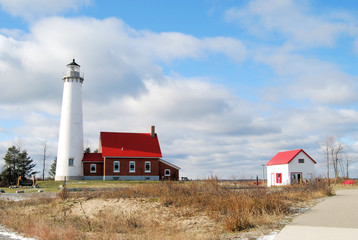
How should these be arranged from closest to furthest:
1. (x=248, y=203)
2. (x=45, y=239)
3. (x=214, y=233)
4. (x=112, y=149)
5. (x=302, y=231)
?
1. (x=302, y=231)
2. (x=45, y=239)
3. (x=214, y=233)
4. (x=248, y=203)
5. (x=112, y=149)

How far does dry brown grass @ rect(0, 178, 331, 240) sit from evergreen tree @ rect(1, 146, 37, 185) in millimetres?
32092

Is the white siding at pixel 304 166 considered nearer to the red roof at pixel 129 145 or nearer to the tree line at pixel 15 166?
the red roof at pixel 129 145

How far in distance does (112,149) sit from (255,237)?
3880cm

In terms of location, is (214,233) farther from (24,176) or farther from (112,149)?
(24,176)

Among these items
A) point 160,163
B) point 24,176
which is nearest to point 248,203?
point 160,163

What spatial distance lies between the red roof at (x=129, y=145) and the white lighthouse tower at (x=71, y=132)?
3634mm

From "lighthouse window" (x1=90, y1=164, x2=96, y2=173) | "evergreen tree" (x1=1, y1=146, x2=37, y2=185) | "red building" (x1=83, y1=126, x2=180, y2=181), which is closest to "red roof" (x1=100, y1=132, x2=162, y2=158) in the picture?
"red building" (x1=83, y1=126, x2=180, y2=181)

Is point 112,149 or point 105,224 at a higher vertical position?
point 112,149

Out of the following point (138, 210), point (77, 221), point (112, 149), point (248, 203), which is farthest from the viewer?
point (112, 149)

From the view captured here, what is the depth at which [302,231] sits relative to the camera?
36.3ft

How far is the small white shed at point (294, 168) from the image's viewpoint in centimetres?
4422

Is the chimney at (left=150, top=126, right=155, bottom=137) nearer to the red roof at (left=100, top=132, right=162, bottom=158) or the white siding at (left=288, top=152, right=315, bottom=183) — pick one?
the red roof at (left=100, top=132, right=162, bottom=158)

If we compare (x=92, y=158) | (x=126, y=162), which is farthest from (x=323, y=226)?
(x=92, y=158)

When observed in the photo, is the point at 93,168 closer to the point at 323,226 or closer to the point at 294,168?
the point at 294,168
